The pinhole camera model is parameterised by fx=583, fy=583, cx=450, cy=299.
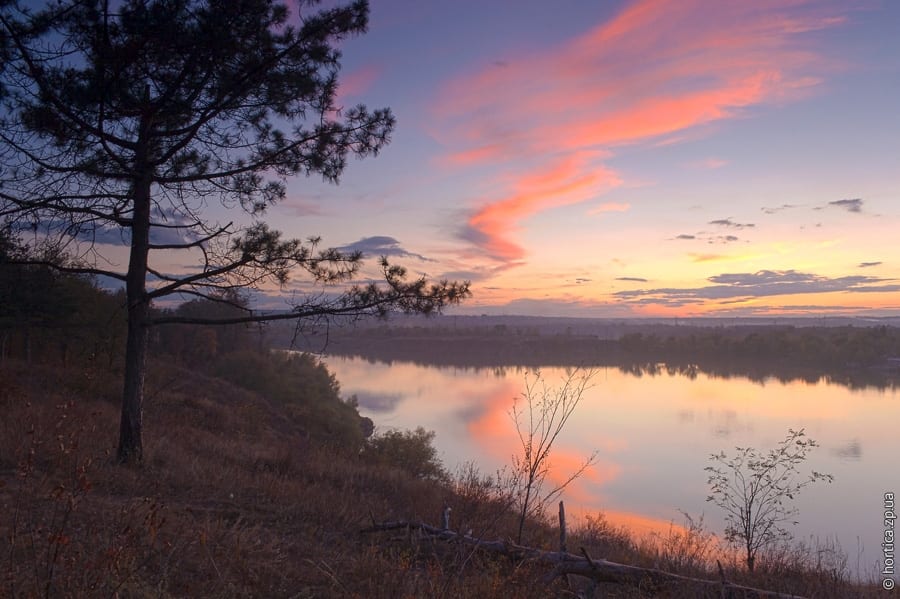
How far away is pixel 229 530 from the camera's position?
208 inches

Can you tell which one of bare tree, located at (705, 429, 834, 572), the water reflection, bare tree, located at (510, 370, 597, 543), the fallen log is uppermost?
bare tree, located at (510, 370, 597, 543)

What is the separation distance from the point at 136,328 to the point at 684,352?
79.2 meters

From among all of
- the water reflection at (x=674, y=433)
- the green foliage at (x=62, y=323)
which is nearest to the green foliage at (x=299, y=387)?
the water reflection at (x=674, y=433)

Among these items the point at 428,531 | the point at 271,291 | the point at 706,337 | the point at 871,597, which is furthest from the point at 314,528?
the point at 706,337

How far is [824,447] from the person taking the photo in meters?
24.4

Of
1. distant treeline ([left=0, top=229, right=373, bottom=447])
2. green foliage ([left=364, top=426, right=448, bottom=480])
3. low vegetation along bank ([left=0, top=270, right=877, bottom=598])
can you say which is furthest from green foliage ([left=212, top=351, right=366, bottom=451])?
low vegetation along bank ([left=0, top=270, right=877, bottom=598])

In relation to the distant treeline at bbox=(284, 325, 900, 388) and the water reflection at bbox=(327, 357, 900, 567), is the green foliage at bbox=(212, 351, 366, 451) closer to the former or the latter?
the water reflection at bbox=(327, 357, 900, 567)

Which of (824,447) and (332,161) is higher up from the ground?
(332,161)

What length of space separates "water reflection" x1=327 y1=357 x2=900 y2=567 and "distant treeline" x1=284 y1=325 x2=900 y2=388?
570 centimetres

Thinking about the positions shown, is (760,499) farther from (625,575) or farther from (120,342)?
(120,342)

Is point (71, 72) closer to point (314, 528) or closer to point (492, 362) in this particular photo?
point (314, 528)

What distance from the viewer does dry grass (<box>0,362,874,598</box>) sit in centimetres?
364

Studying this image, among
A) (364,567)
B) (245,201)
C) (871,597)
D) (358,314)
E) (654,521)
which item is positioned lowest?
(654,521)

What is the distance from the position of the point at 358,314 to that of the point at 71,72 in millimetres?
4418
